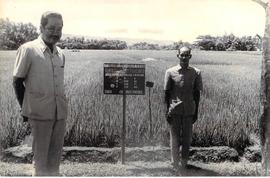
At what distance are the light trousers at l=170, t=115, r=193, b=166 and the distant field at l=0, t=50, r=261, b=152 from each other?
0.91 metres

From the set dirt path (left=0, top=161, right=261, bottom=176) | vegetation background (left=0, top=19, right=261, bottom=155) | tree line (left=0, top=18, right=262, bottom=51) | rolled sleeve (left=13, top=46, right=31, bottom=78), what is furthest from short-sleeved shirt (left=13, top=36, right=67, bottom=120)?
vegetation background (left=0, top=19, right=261, bottom=155)

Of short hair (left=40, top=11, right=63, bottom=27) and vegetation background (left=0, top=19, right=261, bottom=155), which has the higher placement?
short hair (left=40, top=11, right=63, bottom=27)

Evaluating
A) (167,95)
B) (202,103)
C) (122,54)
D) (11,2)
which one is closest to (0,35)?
(11,2)

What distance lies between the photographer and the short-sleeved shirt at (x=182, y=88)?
6.85 metres

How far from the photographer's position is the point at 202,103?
8.23 m

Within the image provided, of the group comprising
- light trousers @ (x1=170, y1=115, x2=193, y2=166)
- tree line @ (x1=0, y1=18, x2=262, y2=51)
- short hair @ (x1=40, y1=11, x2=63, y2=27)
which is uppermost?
short hair @ (x1=40, y1=11, x2=63, y2=27)

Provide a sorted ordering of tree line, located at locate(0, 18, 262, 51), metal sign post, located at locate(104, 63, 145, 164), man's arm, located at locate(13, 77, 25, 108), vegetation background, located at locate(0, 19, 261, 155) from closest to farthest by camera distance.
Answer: man's arm, located at locate(13, 77, 25, 108) < tree line, located at locate(0, 18, 262, 51) < metal sign post, located at locate(104, 63, 145, 164) < vegetation background, located at locate(0, 19, 261, 155)

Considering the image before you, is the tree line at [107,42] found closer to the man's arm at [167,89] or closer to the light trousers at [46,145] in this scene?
the man's arm at [167,89]

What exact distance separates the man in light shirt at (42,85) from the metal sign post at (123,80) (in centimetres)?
216

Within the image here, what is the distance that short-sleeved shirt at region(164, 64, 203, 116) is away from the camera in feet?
22.5

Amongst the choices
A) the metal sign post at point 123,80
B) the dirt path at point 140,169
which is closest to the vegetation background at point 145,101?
the metal sign post at point 123,80

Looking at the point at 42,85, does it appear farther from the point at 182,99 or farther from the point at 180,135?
the point at 180,135

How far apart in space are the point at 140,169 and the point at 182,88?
129 cm

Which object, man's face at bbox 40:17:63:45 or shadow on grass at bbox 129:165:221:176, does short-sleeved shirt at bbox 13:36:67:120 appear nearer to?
man's face at bbox 40:17:63:45
